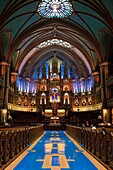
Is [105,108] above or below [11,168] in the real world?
above

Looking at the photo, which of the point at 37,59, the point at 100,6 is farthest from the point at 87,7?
the point at 37,59

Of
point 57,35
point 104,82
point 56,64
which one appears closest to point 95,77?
point 104,82

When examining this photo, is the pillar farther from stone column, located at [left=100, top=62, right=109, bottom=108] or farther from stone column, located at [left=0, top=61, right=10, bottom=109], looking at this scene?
stone column, located at [left=100, top=62, right=109, bottom=108]

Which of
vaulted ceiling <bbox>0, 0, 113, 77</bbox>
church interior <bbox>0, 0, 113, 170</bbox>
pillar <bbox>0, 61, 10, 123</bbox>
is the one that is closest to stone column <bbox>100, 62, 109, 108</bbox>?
church interior <bbox>0, 0, 113, 170</bbox>

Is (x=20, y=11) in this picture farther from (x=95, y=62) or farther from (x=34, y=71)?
(x=34, y=71)

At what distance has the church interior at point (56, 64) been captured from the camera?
26.8 meters

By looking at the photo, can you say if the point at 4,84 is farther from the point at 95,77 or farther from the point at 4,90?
the point at 95,77

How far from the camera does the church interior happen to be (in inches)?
1054

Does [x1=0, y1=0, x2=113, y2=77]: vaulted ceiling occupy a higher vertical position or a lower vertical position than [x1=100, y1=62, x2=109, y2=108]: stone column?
higher

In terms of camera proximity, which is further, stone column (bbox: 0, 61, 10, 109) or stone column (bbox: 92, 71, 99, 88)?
stone column (bbox: 92, 71, 99, 88)

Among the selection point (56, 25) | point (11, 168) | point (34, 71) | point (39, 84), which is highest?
point (56, 25)

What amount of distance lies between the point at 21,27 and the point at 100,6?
40.7ft

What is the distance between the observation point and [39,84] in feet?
142

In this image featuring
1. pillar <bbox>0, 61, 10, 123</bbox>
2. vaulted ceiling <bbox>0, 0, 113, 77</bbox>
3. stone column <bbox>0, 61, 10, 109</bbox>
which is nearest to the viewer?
vaulted ceiling <bbox>0, 0, 113, 77</bbox>
